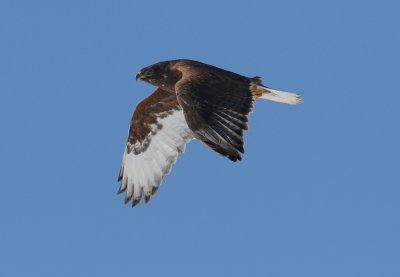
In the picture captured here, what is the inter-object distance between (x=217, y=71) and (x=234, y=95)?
119cm

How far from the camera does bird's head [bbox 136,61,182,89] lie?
15.3 m

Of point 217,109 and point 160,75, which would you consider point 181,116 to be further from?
point 217,109

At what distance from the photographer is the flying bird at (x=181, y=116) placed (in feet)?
41.2

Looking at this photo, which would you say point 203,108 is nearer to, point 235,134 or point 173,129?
point 235,134

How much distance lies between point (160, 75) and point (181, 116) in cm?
160

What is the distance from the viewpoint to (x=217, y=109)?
12922 millimetres

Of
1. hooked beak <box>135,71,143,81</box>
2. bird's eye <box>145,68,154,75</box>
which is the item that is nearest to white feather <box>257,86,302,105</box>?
bird's eye <box>145,68,154,75</box>

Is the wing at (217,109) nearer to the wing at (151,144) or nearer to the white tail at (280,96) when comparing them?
the white tail at (280,96)

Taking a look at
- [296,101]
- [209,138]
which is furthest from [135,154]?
[209,138]

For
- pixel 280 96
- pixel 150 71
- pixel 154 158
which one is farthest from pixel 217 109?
pixel 154 158

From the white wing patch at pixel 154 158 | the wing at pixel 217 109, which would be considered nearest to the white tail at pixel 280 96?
the wing at pixel 217 109

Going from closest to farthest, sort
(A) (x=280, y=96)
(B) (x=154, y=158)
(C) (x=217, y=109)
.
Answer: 1. (C) (x=217, y=109)
2. (A) (x=280, y=96)
3. (B) (x=154, y=158)

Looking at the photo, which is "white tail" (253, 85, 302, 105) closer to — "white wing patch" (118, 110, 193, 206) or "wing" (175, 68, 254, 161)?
"wing" (175, 68, 254, 161)

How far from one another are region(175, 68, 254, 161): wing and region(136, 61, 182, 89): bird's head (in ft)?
4.00
